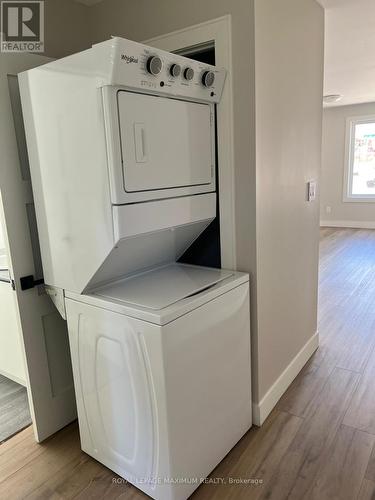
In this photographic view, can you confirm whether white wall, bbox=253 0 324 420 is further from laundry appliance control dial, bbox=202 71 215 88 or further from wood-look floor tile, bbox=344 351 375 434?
wood-look floor tile, bbox=344 351 375 434

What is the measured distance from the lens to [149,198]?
1.46 m

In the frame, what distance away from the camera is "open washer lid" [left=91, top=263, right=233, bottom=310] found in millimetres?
1532

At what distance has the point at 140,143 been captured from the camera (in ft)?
4.59

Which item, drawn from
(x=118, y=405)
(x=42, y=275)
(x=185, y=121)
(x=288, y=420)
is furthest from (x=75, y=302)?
(x=288, y=420)

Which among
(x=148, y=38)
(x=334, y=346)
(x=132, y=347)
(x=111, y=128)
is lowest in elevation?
(x=334, y=346)

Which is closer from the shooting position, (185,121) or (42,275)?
(185,121)

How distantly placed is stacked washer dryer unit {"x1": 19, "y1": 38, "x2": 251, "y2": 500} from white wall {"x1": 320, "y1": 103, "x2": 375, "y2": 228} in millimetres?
6302

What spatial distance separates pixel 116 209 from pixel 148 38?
110 cm

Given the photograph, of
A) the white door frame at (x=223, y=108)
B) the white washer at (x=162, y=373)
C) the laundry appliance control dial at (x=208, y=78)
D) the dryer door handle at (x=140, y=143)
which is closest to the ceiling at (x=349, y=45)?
the white door frame at (x=223, y=108)

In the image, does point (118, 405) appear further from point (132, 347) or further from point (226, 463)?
point (226, 463)

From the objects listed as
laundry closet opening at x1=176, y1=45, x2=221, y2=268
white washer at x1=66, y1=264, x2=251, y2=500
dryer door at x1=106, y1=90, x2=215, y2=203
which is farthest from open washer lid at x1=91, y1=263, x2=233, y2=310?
dryer door at x1=106, y1=90, x2=215, y2=203

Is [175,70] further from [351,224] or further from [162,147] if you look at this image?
[351,224]

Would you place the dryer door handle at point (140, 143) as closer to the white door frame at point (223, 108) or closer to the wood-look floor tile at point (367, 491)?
the white door frame at point (223, 108)

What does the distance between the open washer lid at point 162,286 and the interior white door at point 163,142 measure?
448 millimetres
